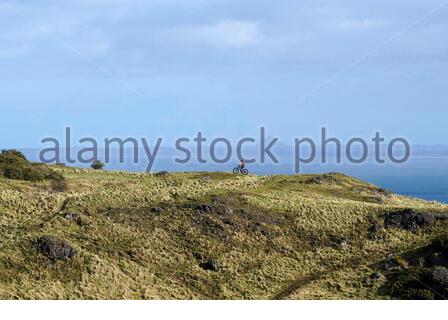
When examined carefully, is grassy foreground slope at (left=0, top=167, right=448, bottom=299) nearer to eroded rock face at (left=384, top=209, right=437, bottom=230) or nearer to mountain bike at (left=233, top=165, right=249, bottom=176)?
eroded rock face at (left=384, top=209, right=437, bottom=230)

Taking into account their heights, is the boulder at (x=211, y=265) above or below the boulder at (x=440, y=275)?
above

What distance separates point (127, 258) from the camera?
54.4 m

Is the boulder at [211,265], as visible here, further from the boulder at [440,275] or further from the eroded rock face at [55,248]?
the boulder at [440,275]

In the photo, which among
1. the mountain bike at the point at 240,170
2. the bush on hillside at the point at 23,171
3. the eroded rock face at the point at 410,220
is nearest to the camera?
the eroded rock face at the point at 410,220

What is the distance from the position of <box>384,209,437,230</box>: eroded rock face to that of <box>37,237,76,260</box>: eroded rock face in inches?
1092

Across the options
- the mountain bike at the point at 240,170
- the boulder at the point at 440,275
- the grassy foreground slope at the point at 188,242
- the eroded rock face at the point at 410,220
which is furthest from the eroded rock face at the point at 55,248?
the mountain bike at the point at 240,170

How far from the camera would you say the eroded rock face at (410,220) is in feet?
209

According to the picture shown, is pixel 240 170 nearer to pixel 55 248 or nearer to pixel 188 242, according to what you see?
pixel 188 242

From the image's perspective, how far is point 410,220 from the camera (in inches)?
2537

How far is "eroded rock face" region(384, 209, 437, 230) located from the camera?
2511 inches

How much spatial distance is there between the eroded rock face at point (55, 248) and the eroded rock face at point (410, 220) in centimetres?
2774

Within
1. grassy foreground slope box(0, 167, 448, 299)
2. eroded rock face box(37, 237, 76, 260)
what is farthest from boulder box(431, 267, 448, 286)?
eroded rock face box(37, 237, 76, 260)

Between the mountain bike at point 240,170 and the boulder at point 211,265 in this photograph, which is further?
the mountain bike at point 240,170
